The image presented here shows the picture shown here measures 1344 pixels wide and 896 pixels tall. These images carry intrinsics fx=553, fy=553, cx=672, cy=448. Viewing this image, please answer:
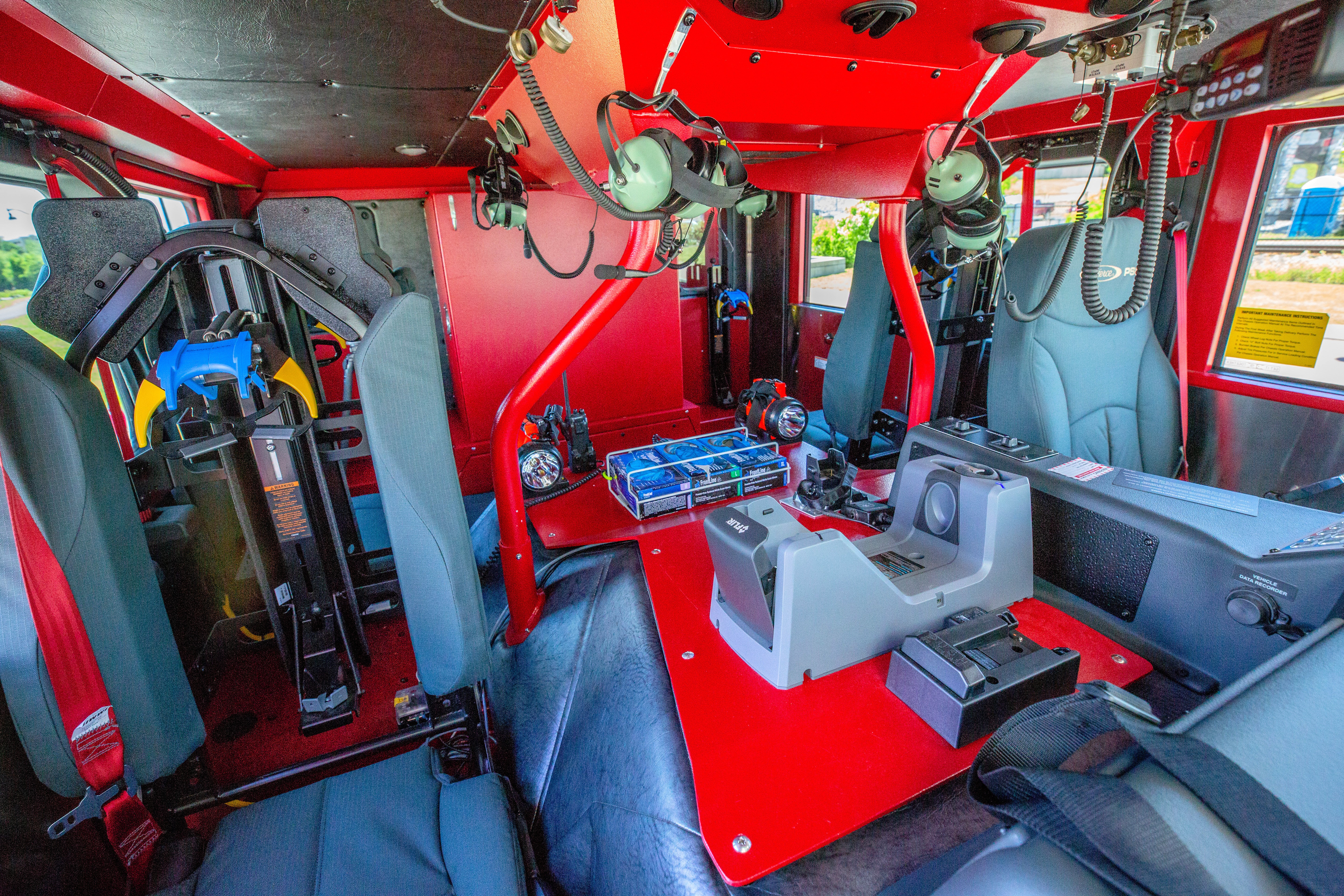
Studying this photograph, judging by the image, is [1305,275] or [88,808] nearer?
[88,808]

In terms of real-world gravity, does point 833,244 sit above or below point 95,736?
above

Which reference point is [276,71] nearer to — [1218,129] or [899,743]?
[899,743]

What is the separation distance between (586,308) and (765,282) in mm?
4652

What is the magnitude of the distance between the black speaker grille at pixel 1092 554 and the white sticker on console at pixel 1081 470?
0.07 meters

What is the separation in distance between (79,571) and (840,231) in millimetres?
6032

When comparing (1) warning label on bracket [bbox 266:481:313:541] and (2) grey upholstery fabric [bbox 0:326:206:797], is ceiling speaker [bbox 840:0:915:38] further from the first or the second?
(1) warning label on bracket [bbox 266:481:313:541]

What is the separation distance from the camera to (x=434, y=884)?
1.27m

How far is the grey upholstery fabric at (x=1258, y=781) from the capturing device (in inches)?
15.4

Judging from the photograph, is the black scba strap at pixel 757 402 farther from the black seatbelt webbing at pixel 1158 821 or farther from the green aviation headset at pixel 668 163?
the black seatbelt webbing at pixel 1158 821

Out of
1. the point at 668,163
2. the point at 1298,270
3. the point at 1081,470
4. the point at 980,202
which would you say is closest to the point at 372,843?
the point at 668,163

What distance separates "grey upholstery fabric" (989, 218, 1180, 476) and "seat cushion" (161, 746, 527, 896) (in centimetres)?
206

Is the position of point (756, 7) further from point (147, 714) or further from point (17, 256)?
point (17, 256)

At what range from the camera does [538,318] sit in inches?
126

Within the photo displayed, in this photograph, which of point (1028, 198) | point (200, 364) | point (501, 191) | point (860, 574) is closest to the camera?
point (860, 574)
